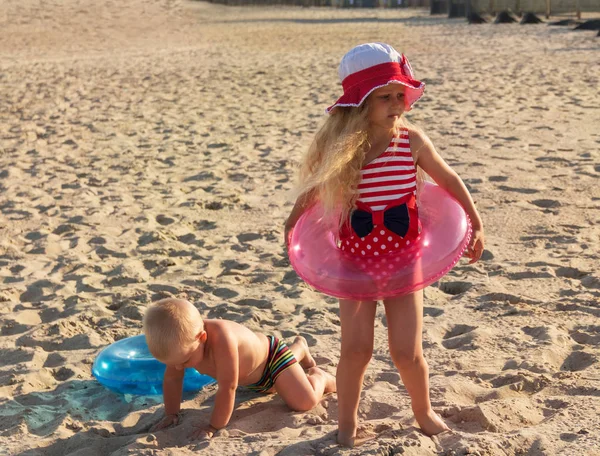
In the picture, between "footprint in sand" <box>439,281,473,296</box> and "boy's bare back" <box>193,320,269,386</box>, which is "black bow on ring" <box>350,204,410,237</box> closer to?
"boy's bare back" <box>193,320,269,386</box>

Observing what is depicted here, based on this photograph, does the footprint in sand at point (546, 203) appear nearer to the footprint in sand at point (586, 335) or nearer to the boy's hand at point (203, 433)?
the footprint in sand at point (586, 335)

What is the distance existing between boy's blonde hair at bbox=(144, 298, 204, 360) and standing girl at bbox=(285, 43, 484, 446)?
0.59 metres

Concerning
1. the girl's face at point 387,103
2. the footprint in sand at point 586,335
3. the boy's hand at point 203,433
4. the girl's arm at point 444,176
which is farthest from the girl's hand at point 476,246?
the boy's hand at point 203,433

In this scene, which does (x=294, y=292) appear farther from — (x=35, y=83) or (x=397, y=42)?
(x=397, y=42)

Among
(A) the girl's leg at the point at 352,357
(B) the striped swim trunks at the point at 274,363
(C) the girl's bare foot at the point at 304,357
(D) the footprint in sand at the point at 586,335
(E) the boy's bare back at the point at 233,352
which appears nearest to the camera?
(A) the girl's leg at the point at 352,357

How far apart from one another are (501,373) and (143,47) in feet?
65.6

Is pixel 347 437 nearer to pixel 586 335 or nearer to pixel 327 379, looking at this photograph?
pixel 327 379

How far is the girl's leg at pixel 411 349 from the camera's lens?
10.0ft

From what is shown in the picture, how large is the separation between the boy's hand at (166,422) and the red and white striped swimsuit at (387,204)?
3.36ft

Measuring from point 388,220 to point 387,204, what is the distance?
6cm

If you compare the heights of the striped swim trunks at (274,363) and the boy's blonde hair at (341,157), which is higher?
the boy's blonde hair at (341,157)

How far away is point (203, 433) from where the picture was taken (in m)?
3.32

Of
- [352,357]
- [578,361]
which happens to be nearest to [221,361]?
[352,357]

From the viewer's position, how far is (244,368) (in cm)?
352
